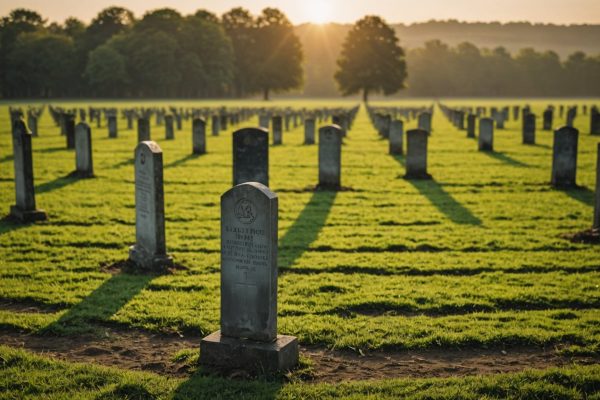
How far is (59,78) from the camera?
109m

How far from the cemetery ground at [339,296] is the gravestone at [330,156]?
1.60 ft

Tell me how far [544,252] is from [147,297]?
639 centimetres

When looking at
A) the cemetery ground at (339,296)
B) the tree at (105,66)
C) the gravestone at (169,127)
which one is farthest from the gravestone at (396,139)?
the tree at (105,66)

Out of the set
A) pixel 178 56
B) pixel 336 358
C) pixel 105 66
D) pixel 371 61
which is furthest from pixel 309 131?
pixel 178 56

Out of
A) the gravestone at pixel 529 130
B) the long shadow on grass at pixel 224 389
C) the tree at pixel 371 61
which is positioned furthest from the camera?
the tree at pixel 371 61

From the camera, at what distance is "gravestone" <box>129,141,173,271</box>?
959 cm

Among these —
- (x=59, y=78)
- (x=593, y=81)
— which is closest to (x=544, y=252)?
(x=59, y=78)

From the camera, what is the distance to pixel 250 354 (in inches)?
240

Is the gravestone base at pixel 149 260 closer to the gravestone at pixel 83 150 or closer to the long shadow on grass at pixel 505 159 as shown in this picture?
the gravestone at pixel 83 150

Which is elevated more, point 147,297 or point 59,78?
point 59,78

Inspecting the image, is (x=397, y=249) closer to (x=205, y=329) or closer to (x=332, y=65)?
(x=205, y=329)

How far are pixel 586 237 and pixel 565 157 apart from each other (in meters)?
5.98

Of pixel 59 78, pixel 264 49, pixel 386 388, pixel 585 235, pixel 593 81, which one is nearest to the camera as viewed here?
pixel 386 388

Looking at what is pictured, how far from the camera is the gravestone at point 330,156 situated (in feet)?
54.8
